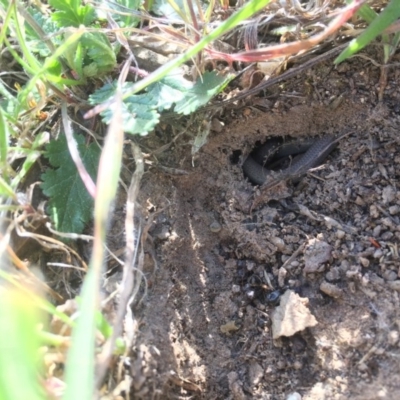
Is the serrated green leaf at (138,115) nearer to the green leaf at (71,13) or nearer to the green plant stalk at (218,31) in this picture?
the green plant stalk at (218,31)

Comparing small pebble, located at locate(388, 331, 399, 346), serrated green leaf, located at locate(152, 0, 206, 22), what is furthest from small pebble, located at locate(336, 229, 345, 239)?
serrated green leaf, located at locate(152, 0, 206, 22)

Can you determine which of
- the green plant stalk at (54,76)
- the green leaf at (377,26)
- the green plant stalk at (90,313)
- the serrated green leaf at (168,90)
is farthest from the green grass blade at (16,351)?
the green leaf at (377,26)

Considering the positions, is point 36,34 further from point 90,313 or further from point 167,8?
point 90,313

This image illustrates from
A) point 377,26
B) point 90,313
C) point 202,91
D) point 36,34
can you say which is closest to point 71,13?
point 36,34

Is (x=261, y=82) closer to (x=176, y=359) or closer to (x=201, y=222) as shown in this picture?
(x=201, y=222)

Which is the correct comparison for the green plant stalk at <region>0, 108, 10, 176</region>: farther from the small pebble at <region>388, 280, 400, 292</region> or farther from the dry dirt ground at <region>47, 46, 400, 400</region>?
the small pebble at <region>388, 280, 400, 292</region>

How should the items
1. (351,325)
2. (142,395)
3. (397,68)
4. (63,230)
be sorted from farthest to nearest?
(397,68) → (63,230) → (351,325) → (142,395)

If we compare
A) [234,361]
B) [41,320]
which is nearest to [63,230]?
[41,320]
